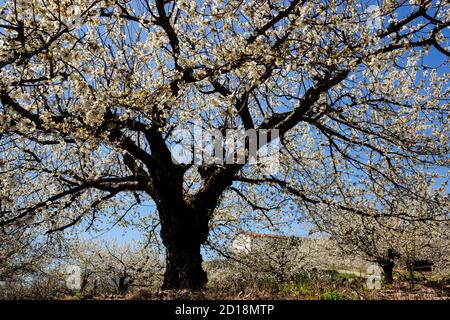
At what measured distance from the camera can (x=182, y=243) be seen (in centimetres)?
930

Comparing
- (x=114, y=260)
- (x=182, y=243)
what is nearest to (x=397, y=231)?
(x=182, y=243)

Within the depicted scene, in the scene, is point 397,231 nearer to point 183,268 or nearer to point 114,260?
point 183,268

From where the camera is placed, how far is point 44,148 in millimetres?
10984

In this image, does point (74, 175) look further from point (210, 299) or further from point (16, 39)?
point (210, 299)

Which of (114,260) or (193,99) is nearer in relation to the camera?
(193,99)

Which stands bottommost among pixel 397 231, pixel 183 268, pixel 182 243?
pixel 183 268

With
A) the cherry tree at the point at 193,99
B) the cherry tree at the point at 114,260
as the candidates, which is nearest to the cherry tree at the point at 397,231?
the cherry tree at the point at 193,99

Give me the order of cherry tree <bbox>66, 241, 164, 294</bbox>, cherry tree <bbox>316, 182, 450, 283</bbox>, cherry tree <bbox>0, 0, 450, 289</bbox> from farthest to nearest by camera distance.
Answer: cherry tree <bbox>66, 241, 164, 294</bbox> < cherry tree <bbox>316, 182, 450, 283</bbox> < cherry tree <bbox>0, 0, 450, 289</bbox>

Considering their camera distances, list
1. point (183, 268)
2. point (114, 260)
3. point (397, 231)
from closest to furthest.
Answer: point (183, 268) < point (397, 231) < point (114, 260)

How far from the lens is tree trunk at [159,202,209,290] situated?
356 inches

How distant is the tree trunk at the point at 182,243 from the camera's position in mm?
9039

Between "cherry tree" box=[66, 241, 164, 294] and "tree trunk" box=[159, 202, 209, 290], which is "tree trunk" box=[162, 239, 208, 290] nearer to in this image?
"tree trunk" box=[159, 202, 209, 290]

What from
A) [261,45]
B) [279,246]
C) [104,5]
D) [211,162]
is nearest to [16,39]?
[104,5]

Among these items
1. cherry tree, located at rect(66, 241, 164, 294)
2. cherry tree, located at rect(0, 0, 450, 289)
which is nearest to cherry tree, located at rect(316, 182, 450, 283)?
cherry tree, located at rect(0, 0, 450, 289)
